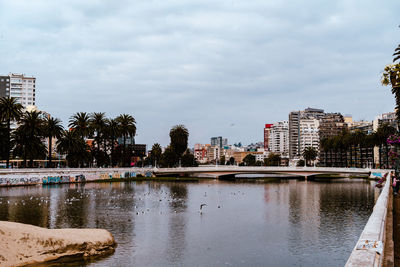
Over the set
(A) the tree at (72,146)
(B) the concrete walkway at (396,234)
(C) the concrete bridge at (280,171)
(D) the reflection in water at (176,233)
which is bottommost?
(D) the reflection in water at (176,233)

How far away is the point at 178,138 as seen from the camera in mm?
168875

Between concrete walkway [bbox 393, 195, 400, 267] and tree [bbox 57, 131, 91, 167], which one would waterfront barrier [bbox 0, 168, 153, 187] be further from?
concrete walkway [bbox 393, 195, 400, 267]

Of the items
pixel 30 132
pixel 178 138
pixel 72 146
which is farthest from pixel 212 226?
pixel 178 138

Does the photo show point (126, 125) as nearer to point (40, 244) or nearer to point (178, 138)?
point (178, 138)

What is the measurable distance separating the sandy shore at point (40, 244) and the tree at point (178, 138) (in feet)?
455

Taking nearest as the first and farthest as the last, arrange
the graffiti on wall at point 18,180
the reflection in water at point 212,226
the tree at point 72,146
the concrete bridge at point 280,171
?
the reflection in water at point 212,226
the graffiti on wall at point 18,180
the tree at point 72,146
the concrete bridge at point 280,171

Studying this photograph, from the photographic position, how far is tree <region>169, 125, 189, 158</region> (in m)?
170

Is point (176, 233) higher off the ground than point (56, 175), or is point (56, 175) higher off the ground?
point (56, 175)

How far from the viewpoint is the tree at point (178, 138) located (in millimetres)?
169500

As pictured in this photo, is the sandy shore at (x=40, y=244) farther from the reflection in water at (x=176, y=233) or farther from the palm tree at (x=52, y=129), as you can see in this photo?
the palm tree at (x=52, y=129)

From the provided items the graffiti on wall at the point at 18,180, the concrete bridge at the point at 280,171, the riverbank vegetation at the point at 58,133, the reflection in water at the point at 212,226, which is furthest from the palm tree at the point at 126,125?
the reflection in water at the point at 212,226

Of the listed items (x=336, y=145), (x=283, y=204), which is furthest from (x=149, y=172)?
(x=336, y=145)

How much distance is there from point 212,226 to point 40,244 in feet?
68.9

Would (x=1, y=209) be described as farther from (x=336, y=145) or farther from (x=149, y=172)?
(x=336, y=145)
